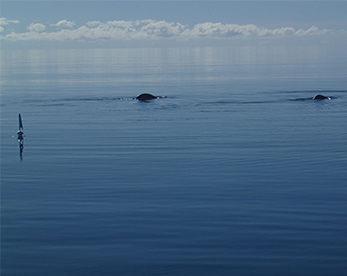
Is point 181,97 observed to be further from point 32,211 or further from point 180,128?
point 32,211

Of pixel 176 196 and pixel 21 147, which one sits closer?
pixel 176 196

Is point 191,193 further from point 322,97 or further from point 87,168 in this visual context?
Answer: point 322,97

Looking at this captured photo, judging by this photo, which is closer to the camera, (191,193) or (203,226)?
(203,226)

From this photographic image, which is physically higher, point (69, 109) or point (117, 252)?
point (69, 109)

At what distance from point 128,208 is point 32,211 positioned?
317 centimetres

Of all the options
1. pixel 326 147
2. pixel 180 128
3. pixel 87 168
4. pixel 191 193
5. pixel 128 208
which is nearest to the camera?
pixel 128 208

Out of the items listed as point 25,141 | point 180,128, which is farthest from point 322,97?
point 25,141

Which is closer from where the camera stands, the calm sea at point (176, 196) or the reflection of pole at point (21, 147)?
the calm sea at point (176, 196)

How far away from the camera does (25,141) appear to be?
99.5 feet

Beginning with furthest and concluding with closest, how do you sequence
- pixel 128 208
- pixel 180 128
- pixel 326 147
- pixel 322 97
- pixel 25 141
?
pixel 322 97, pixel 180 128, pixel 25 141, pixel 326 147, pixel 128 208

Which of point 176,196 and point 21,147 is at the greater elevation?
point 21,147

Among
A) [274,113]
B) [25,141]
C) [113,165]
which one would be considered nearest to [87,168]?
[113,165]

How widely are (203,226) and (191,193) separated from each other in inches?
138

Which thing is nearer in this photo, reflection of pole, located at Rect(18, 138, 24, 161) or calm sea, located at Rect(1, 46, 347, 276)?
calm sea, located at Rect(1, 46, 347, 276)
